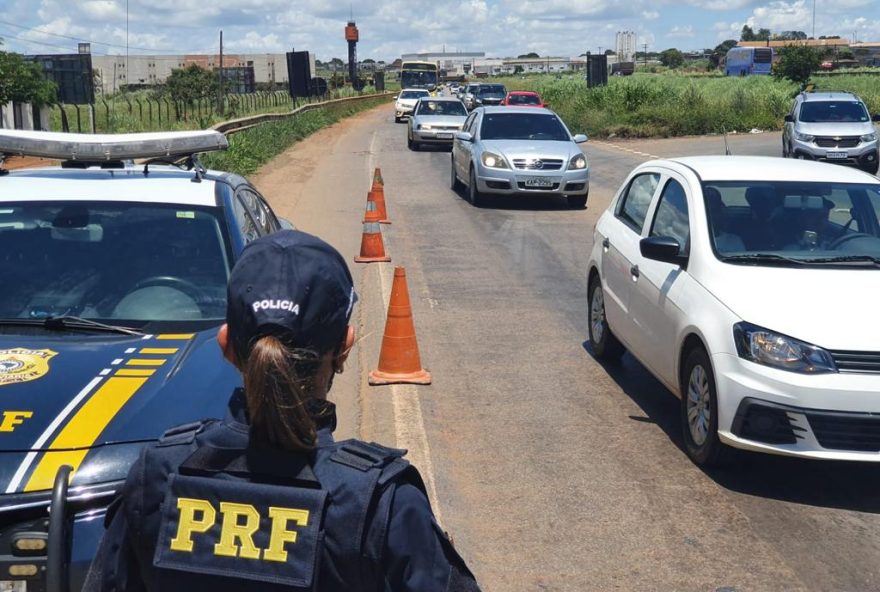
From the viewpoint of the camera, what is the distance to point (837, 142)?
25.4 meters

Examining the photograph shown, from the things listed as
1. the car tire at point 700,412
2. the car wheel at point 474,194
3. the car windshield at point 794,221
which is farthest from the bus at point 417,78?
the car tire at point 700,412

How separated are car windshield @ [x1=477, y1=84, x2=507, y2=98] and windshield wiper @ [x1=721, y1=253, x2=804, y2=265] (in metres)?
42.8

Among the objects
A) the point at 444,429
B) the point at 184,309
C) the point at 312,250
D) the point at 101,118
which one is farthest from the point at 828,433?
the point at 101,118

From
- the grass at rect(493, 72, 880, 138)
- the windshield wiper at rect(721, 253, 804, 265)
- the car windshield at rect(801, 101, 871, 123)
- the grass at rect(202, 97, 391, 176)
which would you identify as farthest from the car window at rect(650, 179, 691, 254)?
the grass at rect(493, 72, 880, 138)

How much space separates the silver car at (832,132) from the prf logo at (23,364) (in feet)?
75.7

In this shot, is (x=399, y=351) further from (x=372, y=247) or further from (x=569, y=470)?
(x=372, y=247)

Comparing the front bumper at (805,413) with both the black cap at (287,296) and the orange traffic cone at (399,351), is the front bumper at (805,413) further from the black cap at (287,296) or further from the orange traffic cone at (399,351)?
the black cap at (287,296)

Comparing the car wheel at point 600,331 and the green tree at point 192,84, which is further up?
the green tree at point 192,84

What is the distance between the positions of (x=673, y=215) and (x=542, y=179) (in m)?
11.0

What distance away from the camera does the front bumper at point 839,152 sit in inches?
992

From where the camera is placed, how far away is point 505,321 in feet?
33.1

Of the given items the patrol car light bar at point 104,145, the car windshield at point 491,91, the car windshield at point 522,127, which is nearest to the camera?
the patrol car light bar at point 104,145

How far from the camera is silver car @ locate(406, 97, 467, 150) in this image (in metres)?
32.9

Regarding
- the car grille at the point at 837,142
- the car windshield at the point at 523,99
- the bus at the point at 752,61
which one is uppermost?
the bus at the point at 752,61
